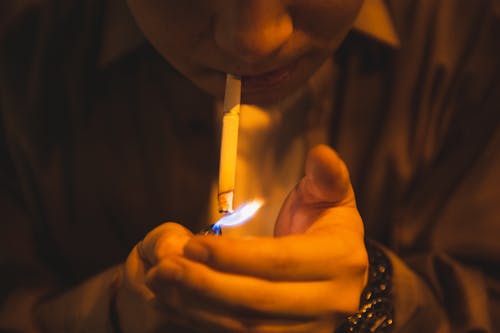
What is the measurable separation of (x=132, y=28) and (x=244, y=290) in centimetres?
49

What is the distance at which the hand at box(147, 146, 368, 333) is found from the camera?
0.42m

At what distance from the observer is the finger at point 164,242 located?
47 centimetres

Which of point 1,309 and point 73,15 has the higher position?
point 73,15

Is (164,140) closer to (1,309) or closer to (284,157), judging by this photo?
(284,157)

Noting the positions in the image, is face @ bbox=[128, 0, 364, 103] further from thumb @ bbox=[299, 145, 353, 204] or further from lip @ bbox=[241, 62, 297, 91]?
thumb @ bbox=[299, 145, 353, 204]

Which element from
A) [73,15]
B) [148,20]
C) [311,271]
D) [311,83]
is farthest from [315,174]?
[73,15]

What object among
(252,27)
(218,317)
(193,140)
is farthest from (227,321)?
(193,140)

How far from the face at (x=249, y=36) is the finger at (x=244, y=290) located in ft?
0.65

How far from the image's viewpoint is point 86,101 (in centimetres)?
82

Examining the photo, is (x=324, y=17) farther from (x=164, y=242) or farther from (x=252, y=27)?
(x=164, y=242)

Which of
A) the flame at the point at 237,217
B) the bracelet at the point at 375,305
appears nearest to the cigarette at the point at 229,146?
the flame at the point at 237,217

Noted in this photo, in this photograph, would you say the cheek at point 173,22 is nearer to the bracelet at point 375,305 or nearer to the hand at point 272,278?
the hand at point 272,278

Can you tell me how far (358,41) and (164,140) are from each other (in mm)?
315

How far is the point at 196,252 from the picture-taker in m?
0.42
